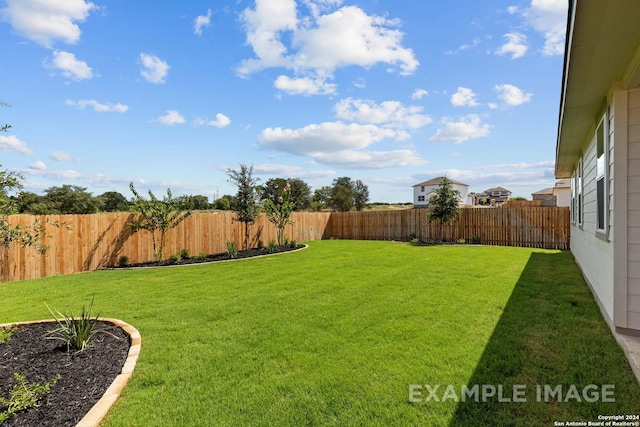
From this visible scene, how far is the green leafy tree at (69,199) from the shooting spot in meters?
23.1

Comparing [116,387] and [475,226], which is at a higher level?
[475,226]

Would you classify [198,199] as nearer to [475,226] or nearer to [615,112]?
[475,226]

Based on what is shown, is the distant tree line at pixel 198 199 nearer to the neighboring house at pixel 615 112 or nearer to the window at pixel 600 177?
the neighboring house at pixel 615 112

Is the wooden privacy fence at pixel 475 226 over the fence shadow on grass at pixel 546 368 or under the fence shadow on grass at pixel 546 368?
over

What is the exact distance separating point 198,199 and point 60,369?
2982 centimetres

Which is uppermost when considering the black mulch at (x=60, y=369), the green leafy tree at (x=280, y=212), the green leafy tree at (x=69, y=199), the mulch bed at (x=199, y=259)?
the green leafy tree at (x=69, y=199)

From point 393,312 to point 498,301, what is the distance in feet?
5.29

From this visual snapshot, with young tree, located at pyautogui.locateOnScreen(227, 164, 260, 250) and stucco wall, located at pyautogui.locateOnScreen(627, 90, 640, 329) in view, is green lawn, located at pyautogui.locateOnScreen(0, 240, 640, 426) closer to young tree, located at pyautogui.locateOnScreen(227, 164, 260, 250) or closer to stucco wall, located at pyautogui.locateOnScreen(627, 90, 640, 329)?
stucco wall, located at pyautogui.locateOnScreen(627, 90, 640, 329)

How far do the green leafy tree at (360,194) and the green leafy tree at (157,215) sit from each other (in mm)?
37239

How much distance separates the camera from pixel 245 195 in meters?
11.1

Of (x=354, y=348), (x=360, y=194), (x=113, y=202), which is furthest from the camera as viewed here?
(x=360, y=194)

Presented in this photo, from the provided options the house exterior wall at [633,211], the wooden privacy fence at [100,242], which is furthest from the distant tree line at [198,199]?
the house exterior wall at [633,211]

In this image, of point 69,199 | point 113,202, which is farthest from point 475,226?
point 113,202

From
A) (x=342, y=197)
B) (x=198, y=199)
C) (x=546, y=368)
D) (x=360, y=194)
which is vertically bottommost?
(x=546, y=368)
